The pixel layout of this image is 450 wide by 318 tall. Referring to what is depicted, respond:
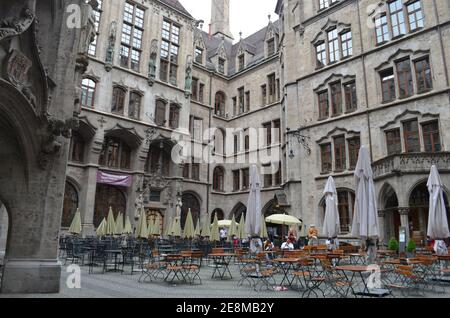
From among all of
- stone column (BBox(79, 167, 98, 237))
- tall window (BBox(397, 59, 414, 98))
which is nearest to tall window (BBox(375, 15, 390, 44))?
tall window (BBox(397, 59, 414, 98))

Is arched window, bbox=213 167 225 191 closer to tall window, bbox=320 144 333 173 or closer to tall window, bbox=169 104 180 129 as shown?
tall window, bbox=169 104 180 129

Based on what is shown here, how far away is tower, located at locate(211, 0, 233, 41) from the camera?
1748 inches

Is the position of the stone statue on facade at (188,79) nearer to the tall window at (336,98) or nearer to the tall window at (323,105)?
the tall window at (323,105)

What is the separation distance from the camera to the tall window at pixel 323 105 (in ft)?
84.5

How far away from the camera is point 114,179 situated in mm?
26219

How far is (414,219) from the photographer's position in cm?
1992

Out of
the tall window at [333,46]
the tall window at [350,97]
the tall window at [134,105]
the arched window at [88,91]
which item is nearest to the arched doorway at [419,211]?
the tall window at [350,97]

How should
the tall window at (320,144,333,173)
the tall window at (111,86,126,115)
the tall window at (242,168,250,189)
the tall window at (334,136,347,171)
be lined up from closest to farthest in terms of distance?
the tall window at (334,136,347,171), the tall window at (320,144,333,173), the tall window at (111,86,126,115), the tall window at (242,168,250,189)

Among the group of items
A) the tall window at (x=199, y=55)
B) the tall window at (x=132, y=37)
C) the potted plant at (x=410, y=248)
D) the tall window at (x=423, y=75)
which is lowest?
the potted plant at (x=410, y=248)

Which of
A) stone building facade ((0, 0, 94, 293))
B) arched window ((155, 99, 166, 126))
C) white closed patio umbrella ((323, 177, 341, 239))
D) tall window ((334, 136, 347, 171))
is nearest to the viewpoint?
stone building facade ((0, 0, 94, 293))

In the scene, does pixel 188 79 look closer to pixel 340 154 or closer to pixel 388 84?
pixel 340 154

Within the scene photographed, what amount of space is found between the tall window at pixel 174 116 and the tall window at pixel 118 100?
4.59 meters

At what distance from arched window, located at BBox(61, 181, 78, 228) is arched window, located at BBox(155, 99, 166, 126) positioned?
331 inches

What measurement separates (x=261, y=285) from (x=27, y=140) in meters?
7.16
